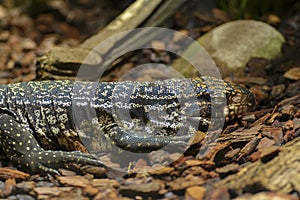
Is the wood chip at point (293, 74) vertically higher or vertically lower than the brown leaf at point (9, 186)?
higher

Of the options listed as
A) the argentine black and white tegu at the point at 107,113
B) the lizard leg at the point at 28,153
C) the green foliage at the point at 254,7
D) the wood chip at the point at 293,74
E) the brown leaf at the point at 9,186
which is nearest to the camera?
the brown leaf at the point at 9,186

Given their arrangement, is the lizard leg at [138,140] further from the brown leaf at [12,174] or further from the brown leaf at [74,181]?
the brown leaf at [12,174]

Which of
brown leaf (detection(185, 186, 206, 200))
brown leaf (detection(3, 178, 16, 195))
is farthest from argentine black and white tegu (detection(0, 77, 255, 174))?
brown leaf (detection(185, 186, 206, 200))

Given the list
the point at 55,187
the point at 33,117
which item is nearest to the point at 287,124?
the point at 55,187

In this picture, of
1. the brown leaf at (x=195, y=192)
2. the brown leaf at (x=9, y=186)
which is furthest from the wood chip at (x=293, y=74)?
the brown leaf at (x=9, y=186)

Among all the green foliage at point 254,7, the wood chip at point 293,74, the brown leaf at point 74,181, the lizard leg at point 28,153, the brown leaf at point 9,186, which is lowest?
the brown leaf at point 9,186

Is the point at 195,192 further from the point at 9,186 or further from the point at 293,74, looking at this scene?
the point at 293,74
